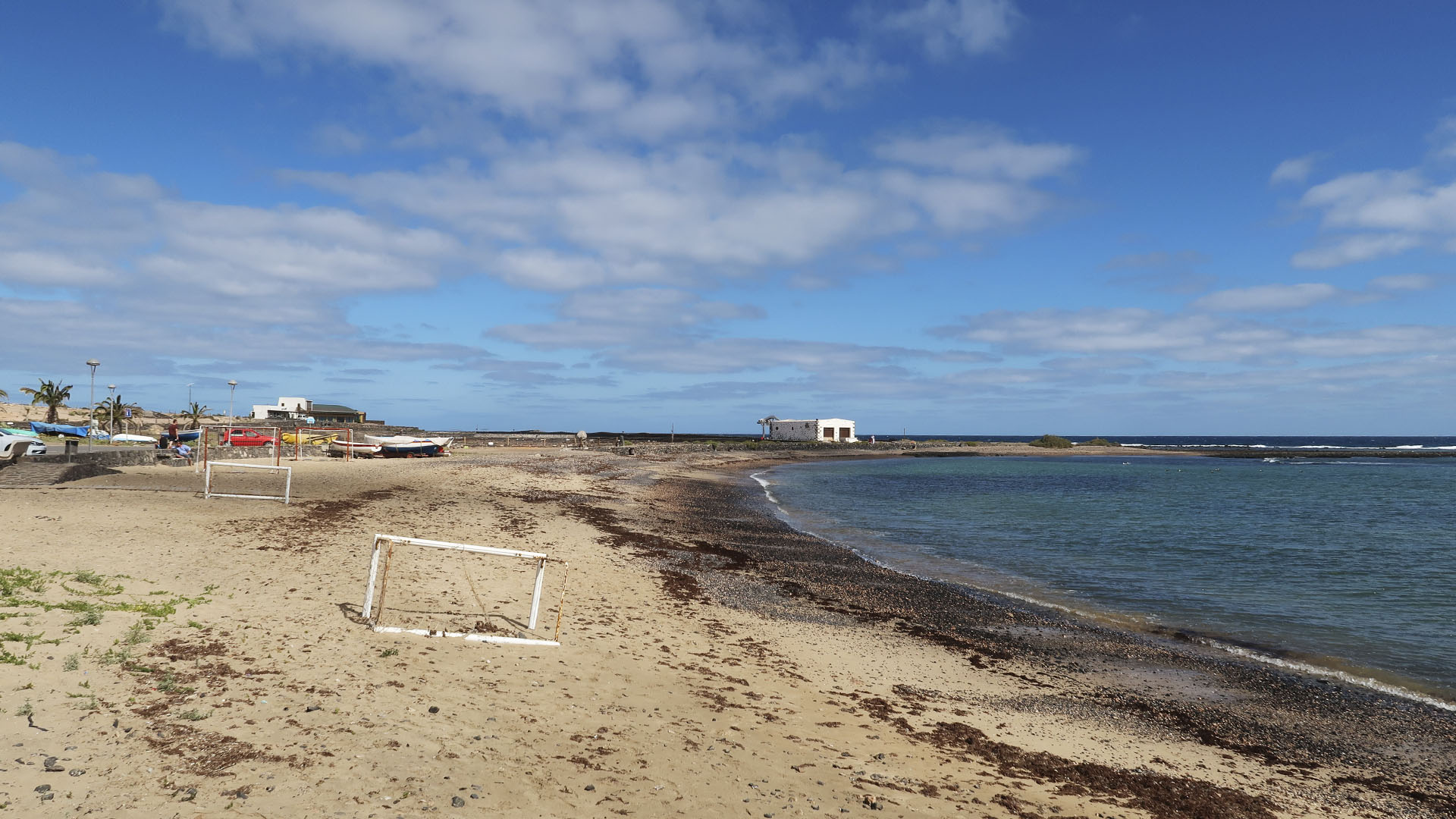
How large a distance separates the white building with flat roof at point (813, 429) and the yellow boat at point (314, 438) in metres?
80.0

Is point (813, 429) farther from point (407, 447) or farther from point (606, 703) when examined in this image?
point (606, 703)

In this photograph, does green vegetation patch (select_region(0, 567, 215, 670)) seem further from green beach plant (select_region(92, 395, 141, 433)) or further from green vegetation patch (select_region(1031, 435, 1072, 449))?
green vegetation patch (select_region(1031, 435, 1072, 449))

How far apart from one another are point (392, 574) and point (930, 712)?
929cm

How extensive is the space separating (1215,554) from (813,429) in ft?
326

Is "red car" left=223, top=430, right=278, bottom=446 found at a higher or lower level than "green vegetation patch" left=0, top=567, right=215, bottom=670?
higher

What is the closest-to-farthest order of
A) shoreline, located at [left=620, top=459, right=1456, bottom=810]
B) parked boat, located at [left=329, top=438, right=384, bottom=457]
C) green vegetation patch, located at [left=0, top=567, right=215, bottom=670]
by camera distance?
1. green vegetation patch, located at [left=0, top=567, right=215, bottom=670]
2. shoreline, located at [left=620, top=459, right=1456, bottom=810]
3. parked boat, located at [left=329, top=438, right=384, bottom=457]

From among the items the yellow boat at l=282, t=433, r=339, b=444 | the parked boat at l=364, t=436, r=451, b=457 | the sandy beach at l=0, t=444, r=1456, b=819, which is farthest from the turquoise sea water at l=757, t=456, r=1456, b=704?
the yellow boat at l=282, t=433, r=339, b=444

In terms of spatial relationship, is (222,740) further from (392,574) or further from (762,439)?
(762,439)

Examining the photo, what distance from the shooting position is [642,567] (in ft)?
54.5

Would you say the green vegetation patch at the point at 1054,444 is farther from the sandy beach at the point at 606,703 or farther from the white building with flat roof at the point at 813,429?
the sandy beach at the point at 606,703

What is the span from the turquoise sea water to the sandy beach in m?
2.46

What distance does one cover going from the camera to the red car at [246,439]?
45062 millimetres

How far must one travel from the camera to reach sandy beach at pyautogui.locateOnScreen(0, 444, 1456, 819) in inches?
226

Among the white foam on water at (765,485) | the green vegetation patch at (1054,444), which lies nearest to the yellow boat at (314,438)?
the white foam on water at (765,485)
